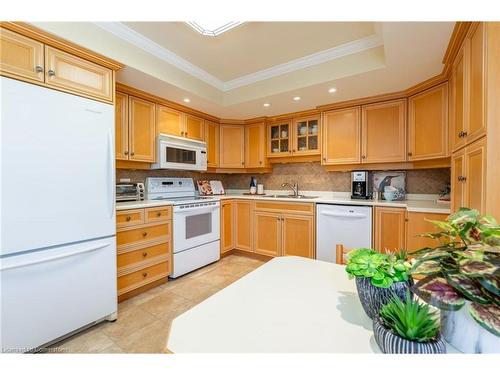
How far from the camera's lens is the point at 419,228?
2146 millimetres

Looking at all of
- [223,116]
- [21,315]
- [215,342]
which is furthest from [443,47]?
[21,315]

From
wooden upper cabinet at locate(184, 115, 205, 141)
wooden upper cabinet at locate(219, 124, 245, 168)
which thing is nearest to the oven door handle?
wooden upper cabinet at locate(219, 124, 245, 168)

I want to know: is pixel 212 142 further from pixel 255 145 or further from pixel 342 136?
pixel 342 136

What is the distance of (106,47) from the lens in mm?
1870

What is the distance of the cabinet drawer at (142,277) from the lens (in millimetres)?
2170

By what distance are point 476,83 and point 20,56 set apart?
279 cm

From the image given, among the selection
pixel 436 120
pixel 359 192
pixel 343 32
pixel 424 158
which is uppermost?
pixel 343 32

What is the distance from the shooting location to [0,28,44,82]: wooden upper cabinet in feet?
4.50

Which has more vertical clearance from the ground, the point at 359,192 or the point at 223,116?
the point at 223,116

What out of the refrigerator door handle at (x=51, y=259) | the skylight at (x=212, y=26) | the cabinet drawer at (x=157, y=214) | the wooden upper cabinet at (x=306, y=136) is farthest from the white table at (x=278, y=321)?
the wooden upper cabinet at (x=306, y=136)

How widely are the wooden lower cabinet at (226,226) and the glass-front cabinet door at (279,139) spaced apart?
3.56ft

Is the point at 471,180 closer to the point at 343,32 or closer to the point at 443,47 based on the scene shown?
the point at 443,47

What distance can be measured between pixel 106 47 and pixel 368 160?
9.77ft

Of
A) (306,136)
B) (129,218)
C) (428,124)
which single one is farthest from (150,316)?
(428,124)
